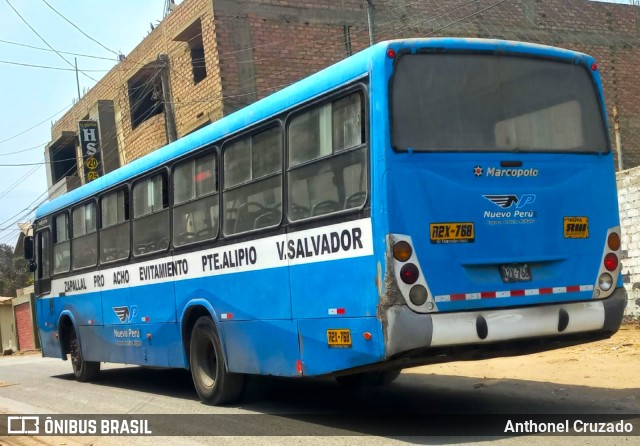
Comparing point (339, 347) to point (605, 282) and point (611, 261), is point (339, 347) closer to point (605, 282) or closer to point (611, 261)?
point (605, 282)

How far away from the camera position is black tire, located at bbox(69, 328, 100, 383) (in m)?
14.0

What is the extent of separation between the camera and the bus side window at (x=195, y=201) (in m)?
9.36

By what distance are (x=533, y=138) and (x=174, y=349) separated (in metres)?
5.31

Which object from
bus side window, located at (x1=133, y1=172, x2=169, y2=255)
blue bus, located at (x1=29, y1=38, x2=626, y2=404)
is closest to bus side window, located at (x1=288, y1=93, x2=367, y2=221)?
blue bus, located at (x1=29, y1=38, x2=626, y2=404)

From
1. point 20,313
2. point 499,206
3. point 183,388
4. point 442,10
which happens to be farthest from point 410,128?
point 20,313

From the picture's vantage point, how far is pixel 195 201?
384 inches

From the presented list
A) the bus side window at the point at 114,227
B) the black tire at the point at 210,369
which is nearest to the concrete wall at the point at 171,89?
the bus side window at the point at 114,227

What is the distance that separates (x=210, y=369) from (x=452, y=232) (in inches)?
164

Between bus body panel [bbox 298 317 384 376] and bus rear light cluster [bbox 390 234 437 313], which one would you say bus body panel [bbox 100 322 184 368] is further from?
bus rear light cluster [bbox 390 234 437 313]

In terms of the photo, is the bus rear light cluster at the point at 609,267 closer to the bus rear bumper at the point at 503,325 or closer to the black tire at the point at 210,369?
the bus rear bumper at the point at 503,325

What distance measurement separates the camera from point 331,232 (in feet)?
23.7

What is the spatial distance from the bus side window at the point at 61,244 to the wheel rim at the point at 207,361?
5.13 metres

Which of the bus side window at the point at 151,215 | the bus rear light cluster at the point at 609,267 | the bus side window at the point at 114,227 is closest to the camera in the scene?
the bus rear light cluster at the point at 609,267

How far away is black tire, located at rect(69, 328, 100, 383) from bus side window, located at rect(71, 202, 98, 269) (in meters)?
1.39
